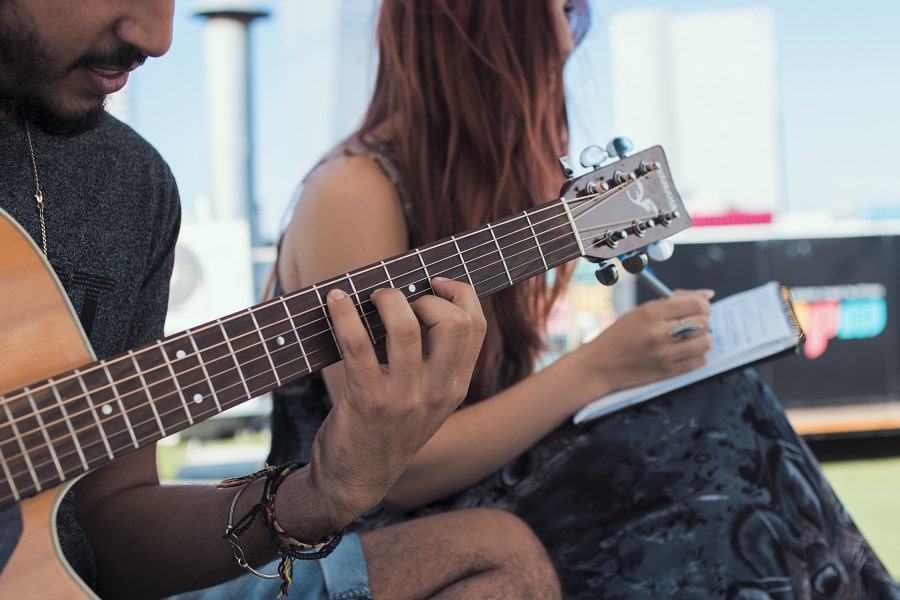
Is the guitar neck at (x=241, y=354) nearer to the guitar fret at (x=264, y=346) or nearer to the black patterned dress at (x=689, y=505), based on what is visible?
the guitar fret at (x=264, y=346)

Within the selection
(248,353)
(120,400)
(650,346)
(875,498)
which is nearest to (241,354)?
(248,353)

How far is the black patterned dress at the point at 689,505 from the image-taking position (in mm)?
1129

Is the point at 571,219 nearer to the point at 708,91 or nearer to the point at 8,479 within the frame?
the point at 8,479

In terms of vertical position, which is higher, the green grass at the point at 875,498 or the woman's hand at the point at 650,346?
the woman's hand at the point at 650,346

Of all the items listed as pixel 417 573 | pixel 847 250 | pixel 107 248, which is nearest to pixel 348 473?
pixel 417 573

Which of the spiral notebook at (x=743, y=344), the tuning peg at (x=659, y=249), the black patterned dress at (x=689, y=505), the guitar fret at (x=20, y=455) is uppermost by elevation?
the guitar fret at (x=20, y=455)

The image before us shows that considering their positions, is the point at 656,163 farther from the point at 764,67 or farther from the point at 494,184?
the point at 764,67

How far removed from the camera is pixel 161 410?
0.76m

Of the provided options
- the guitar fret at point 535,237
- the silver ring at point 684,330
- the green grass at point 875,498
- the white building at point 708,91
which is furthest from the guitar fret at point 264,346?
the white building at point 708,91

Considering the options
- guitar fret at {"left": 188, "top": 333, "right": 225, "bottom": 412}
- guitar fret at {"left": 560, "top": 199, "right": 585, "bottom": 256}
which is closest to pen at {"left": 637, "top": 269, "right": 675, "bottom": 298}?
guitar fret at {"left": 560, "top": 199, "right": 585, "bottom": 256}

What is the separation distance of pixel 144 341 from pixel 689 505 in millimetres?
709

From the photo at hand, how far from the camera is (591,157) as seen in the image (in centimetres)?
109

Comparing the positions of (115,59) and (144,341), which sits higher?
(115,59)

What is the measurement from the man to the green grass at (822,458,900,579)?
162cm
